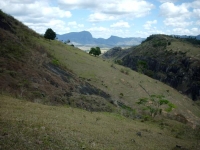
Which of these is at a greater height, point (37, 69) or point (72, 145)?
point (37, 69)

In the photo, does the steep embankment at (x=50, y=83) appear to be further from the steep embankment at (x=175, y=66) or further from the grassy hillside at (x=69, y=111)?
the steep embankment at (x=175, y=66)

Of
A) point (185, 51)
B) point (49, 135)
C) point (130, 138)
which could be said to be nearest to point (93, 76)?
point (130, 138)

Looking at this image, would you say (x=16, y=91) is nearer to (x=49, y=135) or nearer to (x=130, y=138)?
(x=49, y=135)

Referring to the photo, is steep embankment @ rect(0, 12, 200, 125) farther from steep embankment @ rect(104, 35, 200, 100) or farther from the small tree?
steep embankment @ rect(104, 35, 200, 100)

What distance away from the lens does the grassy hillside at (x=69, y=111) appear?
16.2 metres

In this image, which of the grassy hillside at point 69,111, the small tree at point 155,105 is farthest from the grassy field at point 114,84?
the small tree at point 155,105

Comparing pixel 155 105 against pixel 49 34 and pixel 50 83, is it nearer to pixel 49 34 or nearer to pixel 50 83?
pixel 50 83

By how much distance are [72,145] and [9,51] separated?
27434 mm

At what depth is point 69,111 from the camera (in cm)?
2880

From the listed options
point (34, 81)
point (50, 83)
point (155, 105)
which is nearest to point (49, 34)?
point (50, 83)

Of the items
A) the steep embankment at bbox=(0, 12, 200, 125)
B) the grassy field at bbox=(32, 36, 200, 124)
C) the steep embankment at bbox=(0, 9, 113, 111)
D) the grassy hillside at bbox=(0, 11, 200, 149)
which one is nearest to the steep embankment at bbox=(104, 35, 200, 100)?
the grassy field at bbox=(32, 36, 200, 124)

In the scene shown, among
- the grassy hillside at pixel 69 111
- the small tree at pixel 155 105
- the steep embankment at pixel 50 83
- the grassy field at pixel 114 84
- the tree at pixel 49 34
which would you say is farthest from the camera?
the tree at pixel 49 34

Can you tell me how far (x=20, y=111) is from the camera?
65.4ft

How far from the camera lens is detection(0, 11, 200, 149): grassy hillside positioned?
16172mm
